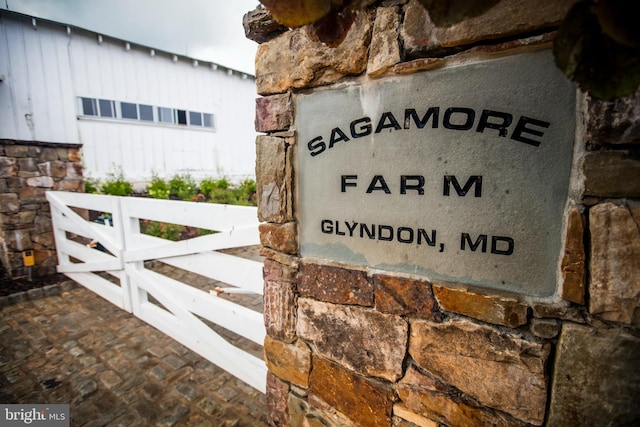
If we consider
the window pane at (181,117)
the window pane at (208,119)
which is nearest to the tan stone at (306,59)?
the window pane at (181,117)

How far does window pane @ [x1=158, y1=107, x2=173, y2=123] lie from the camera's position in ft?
26.9

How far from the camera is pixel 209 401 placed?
6.59 feet

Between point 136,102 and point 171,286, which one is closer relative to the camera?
point 171,286

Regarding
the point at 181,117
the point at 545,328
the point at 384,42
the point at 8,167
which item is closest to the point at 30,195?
the point at 8,167

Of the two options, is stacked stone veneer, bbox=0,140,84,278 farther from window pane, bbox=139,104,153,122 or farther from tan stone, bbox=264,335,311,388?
tan stone, bbox=264,335,311,388

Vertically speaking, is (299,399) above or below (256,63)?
below

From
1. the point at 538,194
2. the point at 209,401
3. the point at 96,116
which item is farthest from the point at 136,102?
the point at 538,194

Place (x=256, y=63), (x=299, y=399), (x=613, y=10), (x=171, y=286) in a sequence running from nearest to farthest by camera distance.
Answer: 1. (x=613, y=10)
2. (x=256, y=63)
3. (x=299, y=399)
4. (x=171, y=286)

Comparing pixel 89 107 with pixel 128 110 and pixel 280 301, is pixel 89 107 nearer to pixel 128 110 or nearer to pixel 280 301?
pixel 128 110

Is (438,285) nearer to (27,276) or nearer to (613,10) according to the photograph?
(613,10)

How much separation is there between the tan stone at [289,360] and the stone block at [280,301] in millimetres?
41

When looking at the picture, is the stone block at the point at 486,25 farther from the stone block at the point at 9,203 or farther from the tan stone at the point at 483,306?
the stone block at the point at 9,203

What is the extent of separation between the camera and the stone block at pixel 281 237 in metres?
1.23

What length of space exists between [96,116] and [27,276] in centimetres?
478
